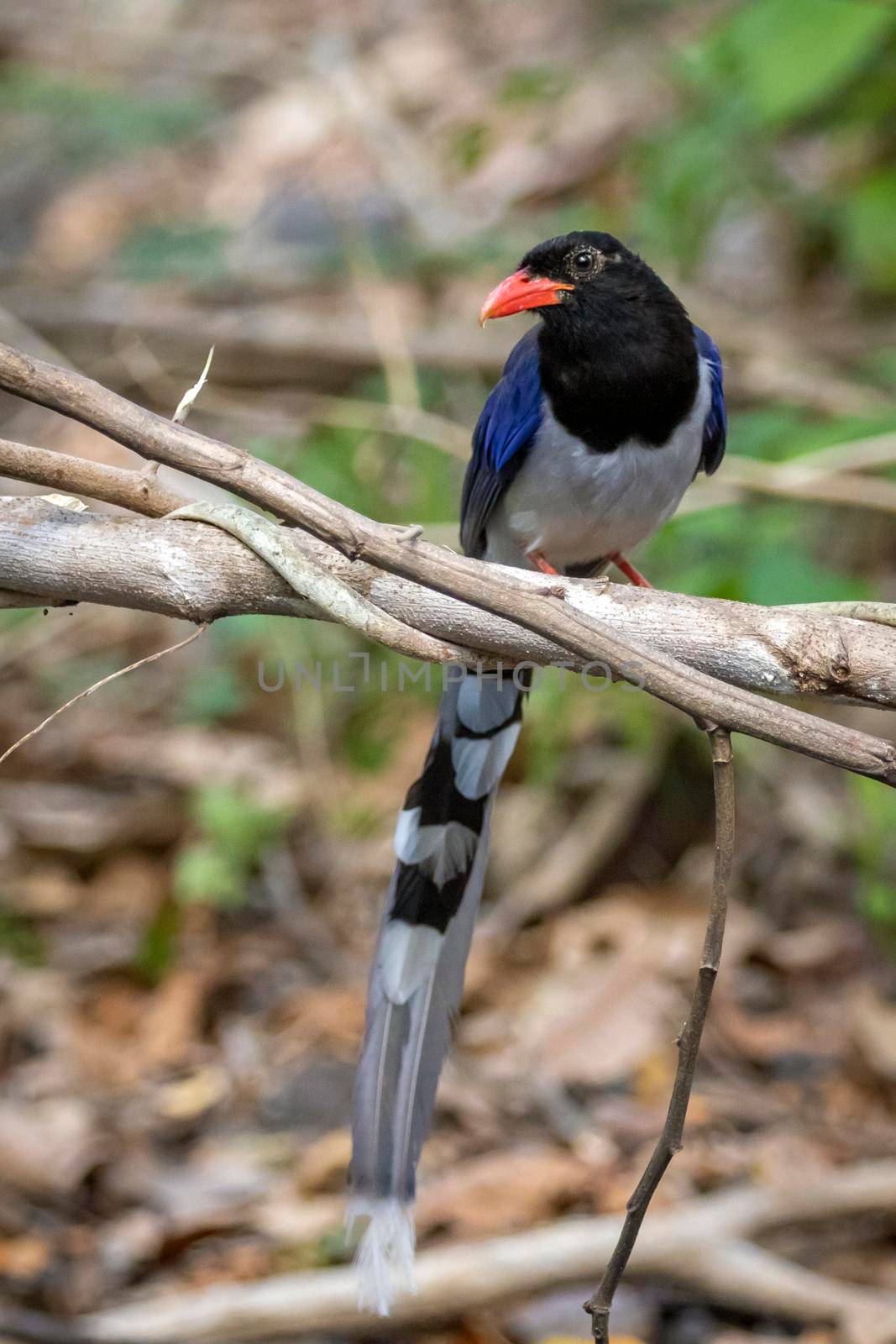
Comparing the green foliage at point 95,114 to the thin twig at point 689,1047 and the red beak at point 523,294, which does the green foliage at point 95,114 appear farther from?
the thin twig at point 689,1047

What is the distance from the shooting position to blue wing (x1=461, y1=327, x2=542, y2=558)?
3207 millimetres

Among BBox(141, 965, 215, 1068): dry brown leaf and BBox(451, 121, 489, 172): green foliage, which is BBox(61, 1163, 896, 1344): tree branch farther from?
BBox(451, 121, 489, 172): green foliage

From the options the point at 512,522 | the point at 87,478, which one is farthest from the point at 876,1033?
the point at 87,478

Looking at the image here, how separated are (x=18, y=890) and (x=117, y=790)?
71 centimetres

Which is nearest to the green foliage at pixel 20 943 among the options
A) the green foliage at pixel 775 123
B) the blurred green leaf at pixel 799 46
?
the green foliage at pixel 775 123

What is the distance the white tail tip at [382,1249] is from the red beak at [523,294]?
1.81m

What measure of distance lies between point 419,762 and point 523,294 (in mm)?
2627

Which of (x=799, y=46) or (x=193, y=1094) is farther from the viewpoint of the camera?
(x=799, y=46)

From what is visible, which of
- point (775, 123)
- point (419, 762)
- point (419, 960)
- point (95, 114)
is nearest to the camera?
point (419, 960)

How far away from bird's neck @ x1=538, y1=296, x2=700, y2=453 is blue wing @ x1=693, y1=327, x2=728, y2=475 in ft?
0.62

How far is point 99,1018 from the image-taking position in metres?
4.45

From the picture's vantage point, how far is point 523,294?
3.11 meters

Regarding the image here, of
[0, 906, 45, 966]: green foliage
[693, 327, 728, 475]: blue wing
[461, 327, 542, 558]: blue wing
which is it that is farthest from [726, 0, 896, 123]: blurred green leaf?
[0, 906, 45, 966]: green foliage

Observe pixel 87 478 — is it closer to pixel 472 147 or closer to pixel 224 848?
pixel 224 848
